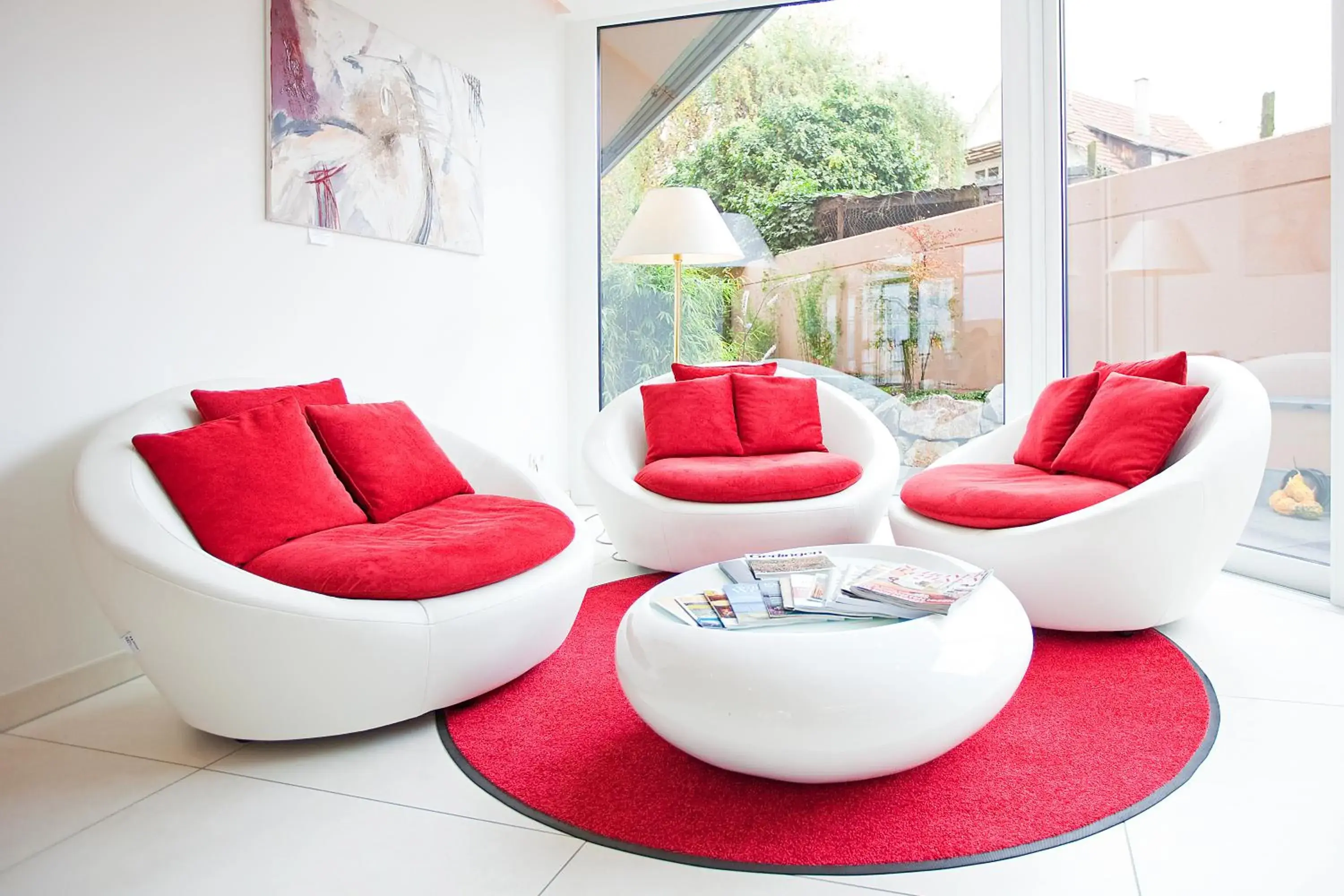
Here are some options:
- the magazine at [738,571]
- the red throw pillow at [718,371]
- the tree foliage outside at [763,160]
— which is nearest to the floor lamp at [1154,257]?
the tree foliage outside at [763,160]

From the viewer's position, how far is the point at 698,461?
11.7 feet

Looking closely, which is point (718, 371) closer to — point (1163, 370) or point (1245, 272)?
point (1163, 370)

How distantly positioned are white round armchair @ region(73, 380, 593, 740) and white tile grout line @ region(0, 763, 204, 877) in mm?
110

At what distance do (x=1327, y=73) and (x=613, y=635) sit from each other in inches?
125

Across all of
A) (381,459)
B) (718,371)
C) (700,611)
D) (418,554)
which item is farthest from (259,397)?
(718,371)

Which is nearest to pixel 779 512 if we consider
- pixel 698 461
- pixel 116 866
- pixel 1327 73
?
pixel 698 461

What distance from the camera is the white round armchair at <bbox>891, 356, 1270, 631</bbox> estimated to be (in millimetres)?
2543

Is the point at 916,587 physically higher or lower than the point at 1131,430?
lower

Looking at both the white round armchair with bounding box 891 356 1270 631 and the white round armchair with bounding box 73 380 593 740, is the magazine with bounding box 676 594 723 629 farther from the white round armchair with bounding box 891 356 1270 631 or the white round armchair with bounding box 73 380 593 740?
the white round armchair with bounding box 891 356 1270 631

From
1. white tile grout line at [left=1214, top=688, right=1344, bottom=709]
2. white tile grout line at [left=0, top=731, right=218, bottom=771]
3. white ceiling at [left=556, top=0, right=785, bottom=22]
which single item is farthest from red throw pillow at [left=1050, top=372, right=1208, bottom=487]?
white ceiling at [left=556, top=0, right=785, bottom=22]

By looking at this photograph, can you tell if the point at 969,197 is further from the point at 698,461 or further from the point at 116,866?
the point at 116,866

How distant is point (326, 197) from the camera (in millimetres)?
3307

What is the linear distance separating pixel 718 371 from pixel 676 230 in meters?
0.78

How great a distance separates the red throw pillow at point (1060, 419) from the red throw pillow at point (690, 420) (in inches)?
46.6
